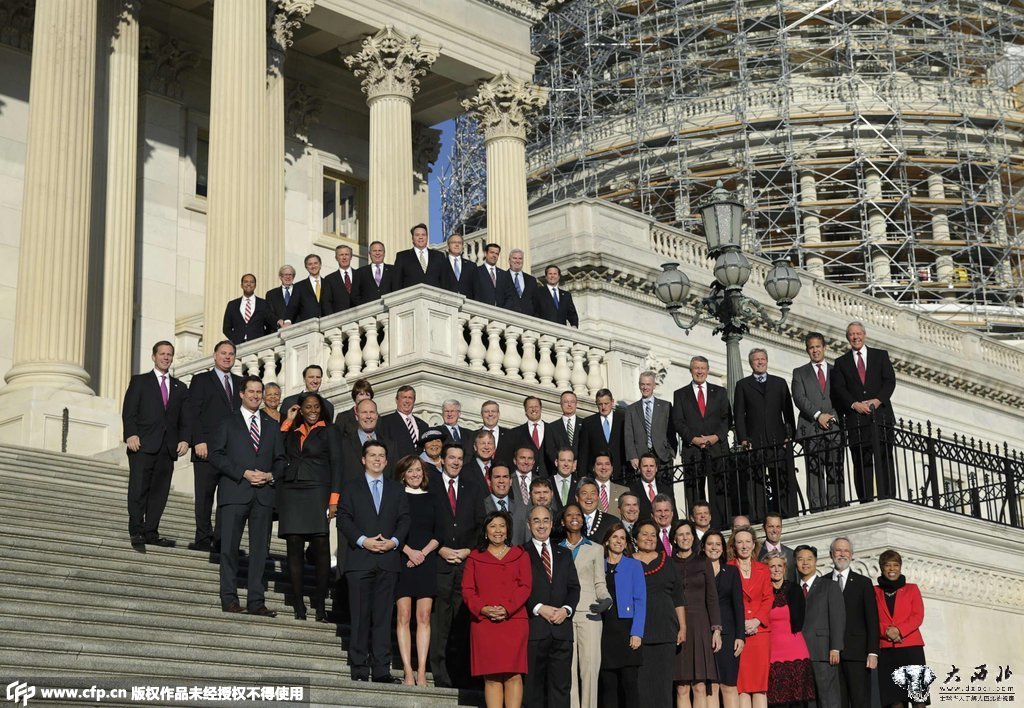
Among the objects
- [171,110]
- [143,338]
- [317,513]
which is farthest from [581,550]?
[171,110]

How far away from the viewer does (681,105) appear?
57.3 m

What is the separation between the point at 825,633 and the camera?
1377 cm

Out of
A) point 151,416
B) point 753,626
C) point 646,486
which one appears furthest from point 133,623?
point 646,486

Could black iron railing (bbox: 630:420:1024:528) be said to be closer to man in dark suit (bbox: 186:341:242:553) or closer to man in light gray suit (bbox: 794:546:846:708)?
man in light gray suit (bbox: 794:546:846:708)

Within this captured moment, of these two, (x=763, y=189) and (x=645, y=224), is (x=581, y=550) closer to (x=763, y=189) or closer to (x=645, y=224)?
(x=645, y=224)

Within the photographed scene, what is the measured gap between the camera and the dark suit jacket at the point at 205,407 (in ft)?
49.1

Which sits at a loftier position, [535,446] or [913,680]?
[535,446]

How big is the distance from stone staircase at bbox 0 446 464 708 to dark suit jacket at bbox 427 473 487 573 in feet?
4.03

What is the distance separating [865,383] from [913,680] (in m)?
4.42

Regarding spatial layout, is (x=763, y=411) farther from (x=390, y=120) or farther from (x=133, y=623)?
(x=390, y=120)

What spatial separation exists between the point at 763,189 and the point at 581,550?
143ft

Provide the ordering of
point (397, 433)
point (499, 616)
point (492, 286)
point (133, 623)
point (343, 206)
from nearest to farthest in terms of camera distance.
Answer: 1. point (499, 616)
2. point (133, 623)
3. point (397, 433)
4. point (492, 286)
5. point (343, 206)

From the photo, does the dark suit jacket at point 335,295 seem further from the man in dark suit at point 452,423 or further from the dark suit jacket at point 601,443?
the man in dark suit at point 452,423

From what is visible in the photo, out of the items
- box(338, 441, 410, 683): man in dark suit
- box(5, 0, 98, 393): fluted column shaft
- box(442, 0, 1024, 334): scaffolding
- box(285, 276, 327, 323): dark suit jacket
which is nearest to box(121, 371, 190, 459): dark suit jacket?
box(338, 441, 410, 683): man in dark suit
